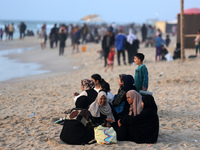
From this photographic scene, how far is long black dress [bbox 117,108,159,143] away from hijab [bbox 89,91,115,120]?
1.11 ft

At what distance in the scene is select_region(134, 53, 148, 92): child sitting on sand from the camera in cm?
630

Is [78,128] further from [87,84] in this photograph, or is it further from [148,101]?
[87,84]

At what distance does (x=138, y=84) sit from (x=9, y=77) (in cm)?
839

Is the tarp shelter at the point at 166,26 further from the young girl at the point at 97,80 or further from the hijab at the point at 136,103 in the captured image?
the hijab at the point at 136,103

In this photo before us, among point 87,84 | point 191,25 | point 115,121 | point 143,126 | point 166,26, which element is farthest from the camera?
point 166,26

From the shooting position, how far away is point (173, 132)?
5.86 meters

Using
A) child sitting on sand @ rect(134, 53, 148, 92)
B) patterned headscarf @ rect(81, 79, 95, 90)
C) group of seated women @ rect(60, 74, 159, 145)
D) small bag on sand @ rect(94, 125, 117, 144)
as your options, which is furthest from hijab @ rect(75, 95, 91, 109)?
child sitting on sand @ rect(134, 53, 148, 92)

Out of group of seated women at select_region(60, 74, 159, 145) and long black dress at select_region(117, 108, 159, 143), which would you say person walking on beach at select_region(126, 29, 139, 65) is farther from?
long black dress at select_region(117, 108, 159, 143)

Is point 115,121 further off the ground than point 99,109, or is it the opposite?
point 99,109

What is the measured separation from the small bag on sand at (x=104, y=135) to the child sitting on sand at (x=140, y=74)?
1545 mm

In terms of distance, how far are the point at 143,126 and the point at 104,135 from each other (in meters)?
0.61

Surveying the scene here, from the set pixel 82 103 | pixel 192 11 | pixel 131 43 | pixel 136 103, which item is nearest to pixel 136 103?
pixel 136 103

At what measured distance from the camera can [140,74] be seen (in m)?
6.38

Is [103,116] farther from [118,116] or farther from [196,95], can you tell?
[196,95]
